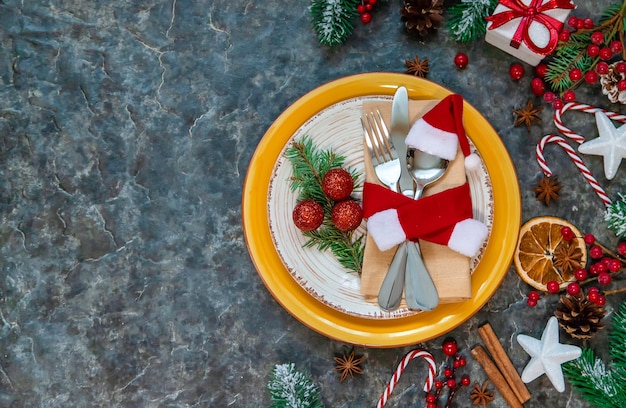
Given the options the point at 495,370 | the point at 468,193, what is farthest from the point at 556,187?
the point at 495,370

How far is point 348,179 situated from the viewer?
1021mm

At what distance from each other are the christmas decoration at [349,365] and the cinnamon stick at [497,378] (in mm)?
219

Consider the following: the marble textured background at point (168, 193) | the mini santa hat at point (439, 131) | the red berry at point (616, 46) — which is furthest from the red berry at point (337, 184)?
the red berry at point (616, 46)

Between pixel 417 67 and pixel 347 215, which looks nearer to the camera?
pixel 347 215

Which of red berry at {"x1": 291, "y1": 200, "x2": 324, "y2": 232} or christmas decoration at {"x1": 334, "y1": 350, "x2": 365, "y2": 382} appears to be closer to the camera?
red berry at {"x1": 291, "y1": 200, "x2": 324, "y2": 232}

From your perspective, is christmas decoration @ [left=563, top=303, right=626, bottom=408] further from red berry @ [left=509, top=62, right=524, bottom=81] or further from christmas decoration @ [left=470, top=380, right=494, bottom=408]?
red berry @ [left=509, top=62, right=524, bottom=81]

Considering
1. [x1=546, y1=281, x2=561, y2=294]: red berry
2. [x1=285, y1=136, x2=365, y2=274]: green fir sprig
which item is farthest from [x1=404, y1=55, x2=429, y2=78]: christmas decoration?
[x1=546, y1=281, x2=561, y2=294]: red berry

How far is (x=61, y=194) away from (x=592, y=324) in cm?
102

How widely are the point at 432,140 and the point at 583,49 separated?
0.39 metres

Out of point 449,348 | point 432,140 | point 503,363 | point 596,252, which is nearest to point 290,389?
point 449,348

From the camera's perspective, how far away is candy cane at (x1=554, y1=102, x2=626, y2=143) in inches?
45.9

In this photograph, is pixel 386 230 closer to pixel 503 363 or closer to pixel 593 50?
pixel 503 363

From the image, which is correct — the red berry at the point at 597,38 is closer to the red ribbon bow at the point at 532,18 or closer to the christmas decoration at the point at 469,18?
the red ribbon bow at the point at 532,18

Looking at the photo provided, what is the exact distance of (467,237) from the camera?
0.99 meters
